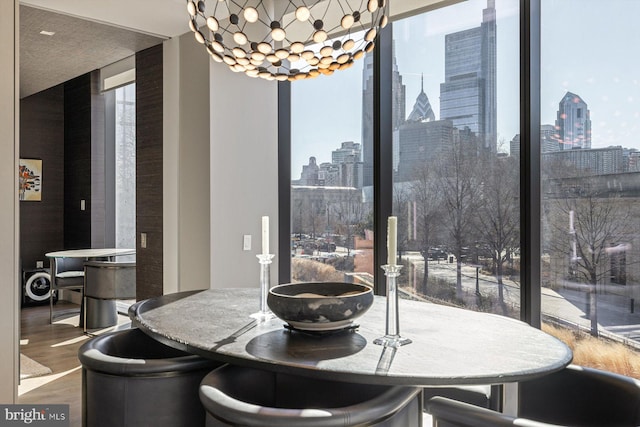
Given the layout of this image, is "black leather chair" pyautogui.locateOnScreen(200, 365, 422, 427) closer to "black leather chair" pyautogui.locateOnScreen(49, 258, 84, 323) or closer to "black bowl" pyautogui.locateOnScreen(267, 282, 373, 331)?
"black bowl" pyautogui.locateOnScreen(267, 282, 373, 331)

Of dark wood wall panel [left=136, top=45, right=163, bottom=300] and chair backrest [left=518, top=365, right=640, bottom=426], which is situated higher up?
dark wood wall panel [left=136, top=45, right=163, bottom=300]

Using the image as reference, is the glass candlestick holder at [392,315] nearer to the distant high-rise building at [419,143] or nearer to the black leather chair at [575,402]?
the black leather chair at [575,402]

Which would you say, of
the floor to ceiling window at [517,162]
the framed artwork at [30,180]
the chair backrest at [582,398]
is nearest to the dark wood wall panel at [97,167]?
the framed artwork at [30,180]

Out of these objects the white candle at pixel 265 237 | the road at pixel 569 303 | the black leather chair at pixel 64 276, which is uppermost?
the white candle at pixel 265 237

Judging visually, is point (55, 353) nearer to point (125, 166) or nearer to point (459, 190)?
point (125, 166)

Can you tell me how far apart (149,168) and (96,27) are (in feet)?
3.69

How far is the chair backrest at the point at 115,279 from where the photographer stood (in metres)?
4.90

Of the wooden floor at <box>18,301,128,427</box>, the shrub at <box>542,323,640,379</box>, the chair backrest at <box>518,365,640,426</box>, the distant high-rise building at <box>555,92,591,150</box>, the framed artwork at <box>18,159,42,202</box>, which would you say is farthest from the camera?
the framed artwork at <box>18,159,42,202</box>

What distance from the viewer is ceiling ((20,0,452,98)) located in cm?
352

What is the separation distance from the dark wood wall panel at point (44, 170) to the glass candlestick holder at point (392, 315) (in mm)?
6489

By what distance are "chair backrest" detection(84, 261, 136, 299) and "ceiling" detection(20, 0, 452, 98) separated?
1914 millimetres

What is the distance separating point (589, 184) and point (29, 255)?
6723 millimetres

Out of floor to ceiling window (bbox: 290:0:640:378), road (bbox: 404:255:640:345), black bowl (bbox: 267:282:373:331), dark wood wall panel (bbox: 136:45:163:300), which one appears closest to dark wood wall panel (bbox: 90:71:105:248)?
dark wood wall panel (bbox: 136:45:163:300)

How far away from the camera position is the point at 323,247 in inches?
152
